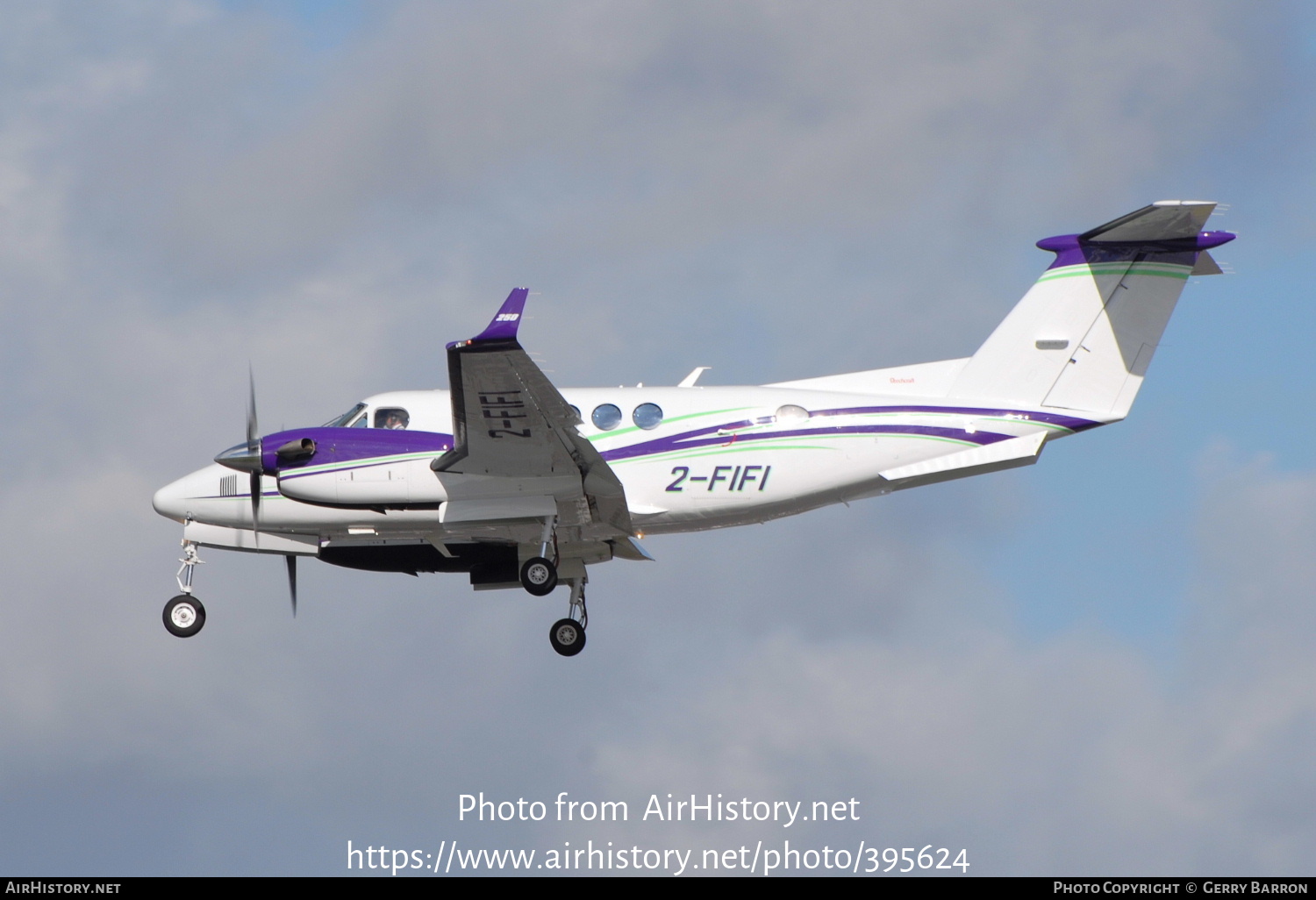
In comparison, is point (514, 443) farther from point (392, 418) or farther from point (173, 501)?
point (173, 501)

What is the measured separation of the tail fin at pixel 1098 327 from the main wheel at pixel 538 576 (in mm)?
6149

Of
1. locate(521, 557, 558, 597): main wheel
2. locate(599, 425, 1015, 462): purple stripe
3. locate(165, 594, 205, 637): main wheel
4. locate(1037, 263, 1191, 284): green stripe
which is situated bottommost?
locate(521, 557, 558, 597): main wheel

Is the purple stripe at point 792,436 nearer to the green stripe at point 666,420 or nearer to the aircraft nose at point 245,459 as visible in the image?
the green stripe at point 666,420

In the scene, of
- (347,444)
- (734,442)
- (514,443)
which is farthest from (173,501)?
(734,442)

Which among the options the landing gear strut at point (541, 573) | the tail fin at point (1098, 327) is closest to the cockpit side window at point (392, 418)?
the landing gear strut at point (541, 573)

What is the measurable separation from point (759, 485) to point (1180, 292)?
21.1 feet

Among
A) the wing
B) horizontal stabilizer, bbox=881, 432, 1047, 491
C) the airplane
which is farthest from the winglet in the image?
horizontal stabilizer, bbox=881, 432, 1047, 491

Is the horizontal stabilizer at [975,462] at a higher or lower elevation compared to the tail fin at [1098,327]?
lower

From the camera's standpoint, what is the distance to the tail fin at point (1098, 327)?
2259cm

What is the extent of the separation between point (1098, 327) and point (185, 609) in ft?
44.2

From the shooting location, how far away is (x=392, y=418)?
2288 centimetres

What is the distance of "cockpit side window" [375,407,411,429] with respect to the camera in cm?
2284

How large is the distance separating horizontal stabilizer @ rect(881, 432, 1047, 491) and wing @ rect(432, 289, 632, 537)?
3891mm

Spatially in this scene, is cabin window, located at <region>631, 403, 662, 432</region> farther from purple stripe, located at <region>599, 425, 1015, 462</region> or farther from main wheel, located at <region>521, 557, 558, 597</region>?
main wheel, located at <region>521, 557, 558, 597</region>
